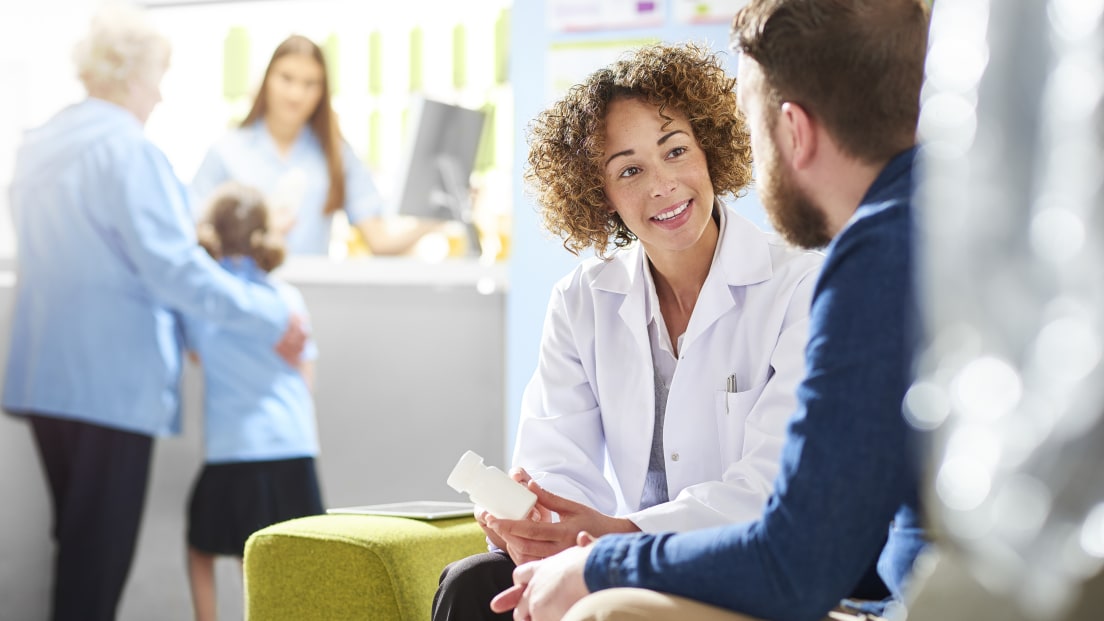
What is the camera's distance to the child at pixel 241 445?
10.6 feet

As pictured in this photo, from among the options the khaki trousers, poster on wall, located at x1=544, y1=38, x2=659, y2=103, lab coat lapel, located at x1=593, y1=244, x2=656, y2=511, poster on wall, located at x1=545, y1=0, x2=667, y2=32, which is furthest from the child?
the khaki trousers

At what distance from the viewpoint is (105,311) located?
324 cm

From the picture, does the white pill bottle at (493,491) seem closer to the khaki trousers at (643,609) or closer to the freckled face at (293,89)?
the khaki trousers at (643,609)

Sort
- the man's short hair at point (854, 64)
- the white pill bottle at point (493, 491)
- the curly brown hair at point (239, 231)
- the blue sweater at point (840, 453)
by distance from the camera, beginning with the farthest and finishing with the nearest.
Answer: the curly brown hair at point (239, 231)
the white pill bottle at point (493, 491)
the man's short hair at point (854, 64)
the blue sweater at point (840, 453)

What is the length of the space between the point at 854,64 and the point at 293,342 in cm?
259

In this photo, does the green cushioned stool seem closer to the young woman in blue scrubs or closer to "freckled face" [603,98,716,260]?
"freckled face" [603,98,716,260]

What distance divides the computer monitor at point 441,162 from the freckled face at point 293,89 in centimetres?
45

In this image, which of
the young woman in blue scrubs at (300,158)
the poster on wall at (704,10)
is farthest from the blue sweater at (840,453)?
the young woman in blue scrubs at (300,158)

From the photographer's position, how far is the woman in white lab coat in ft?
4.90

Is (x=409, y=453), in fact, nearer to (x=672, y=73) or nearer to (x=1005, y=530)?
(x=672, y=73)

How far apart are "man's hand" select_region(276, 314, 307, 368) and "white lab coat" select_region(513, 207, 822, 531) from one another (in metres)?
1.71

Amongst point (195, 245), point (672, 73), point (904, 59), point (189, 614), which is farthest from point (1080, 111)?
point (189, 614)

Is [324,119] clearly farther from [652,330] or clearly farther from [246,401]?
[652,330]

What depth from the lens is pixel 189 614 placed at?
3.39 meters
